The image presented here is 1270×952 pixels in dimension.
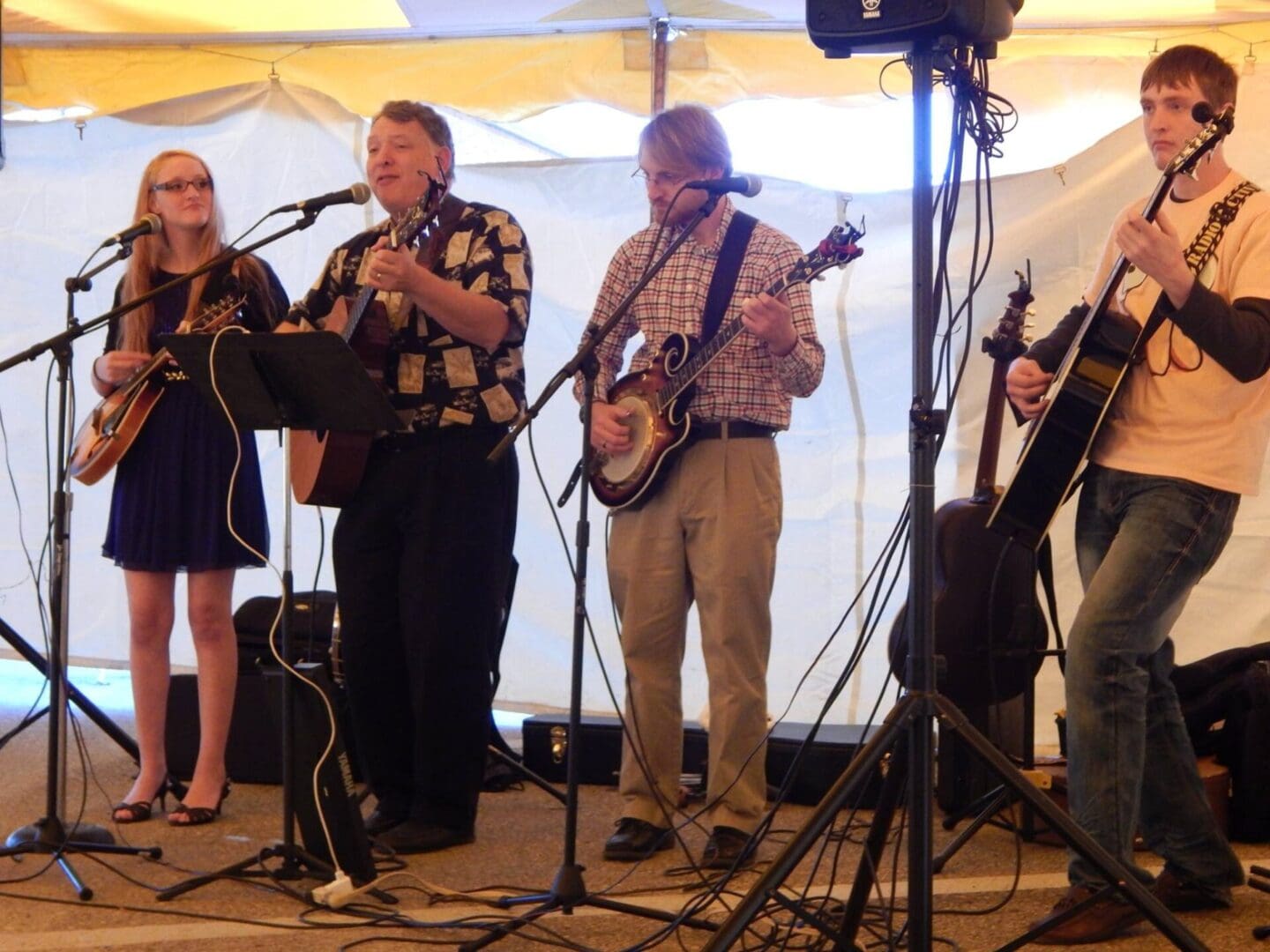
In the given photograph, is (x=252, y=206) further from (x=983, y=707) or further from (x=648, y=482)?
(x=983, y=707)

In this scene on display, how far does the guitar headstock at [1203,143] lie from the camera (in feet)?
7.93

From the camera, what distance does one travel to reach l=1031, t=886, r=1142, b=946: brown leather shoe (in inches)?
104

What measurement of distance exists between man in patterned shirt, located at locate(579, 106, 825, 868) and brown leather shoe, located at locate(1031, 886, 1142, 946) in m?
0.78

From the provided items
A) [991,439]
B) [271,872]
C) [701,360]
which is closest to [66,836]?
[271,872]

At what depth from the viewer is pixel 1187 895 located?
9.33ft

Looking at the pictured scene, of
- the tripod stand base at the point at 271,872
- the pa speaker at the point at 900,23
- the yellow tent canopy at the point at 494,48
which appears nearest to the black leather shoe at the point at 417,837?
the tripod stand base at the point at 271,872

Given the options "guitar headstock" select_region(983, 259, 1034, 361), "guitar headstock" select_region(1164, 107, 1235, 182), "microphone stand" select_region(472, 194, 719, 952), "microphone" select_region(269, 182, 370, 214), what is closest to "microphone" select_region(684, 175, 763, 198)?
"microphone stand" select_region(472, 194, 719, 952)

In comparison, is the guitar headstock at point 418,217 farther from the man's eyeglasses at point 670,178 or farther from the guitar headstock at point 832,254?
the guitar headstock at point 832,254

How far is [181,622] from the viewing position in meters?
5.14

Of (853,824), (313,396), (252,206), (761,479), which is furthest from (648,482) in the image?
(252,206)

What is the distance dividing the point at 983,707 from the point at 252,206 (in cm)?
286

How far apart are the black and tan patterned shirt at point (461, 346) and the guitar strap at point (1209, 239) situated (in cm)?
136

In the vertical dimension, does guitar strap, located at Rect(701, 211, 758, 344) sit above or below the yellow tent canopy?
below

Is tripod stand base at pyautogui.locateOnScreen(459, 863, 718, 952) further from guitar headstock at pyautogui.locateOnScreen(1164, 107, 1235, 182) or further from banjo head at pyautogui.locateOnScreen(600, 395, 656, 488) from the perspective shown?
guitar headstock at pyautogui.locateOnScreen(1164, 107, 1235, 182)
